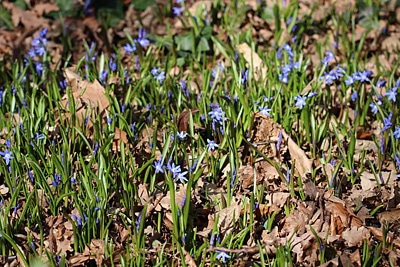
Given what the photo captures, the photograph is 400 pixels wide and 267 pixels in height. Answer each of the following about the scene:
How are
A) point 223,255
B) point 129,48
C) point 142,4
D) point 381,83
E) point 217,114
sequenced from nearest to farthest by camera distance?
point 223,255 < point 217,114 < point 381,83 < point 129,48 < point 142,4

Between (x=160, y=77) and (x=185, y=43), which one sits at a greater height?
(x=185, y=43)

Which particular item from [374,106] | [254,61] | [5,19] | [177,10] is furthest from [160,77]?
[5,19]

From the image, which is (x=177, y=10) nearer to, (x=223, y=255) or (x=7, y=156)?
(x=7, y=156)

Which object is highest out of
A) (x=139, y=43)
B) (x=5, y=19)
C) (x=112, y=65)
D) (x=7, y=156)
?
(x=5, y=19)

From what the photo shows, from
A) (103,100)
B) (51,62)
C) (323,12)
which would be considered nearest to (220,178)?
(103,100)

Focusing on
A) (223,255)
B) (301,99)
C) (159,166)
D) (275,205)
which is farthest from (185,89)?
(223,255)

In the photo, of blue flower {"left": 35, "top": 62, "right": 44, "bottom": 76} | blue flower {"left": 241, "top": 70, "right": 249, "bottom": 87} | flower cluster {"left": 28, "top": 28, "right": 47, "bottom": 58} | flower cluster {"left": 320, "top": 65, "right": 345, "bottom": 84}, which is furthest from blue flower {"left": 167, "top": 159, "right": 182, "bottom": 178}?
flower cluster {"left": 28, "top": 28, "right": 47, "bottom": 58}

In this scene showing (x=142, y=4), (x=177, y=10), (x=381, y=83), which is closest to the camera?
(x=381, y=83)

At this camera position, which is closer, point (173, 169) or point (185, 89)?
point (173, 169)

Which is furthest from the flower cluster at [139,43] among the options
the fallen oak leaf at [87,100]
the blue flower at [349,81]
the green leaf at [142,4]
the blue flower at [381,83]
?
the blue flower at [381,83]

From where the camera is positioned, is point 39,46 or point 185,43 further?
point 185,43

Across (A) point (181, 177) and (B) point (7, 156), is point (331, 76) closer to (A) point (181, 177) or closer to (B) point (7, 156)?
(A) point (181, 177)

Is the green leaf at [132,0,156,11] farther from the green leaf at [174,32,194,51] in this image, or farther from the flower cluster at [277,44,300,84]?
the flower cluster at [277,44,300,84]

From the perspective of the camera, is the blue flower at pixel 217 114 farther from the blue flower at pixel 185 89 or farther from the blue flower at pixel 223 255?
the blue flower at pixel 223 255
